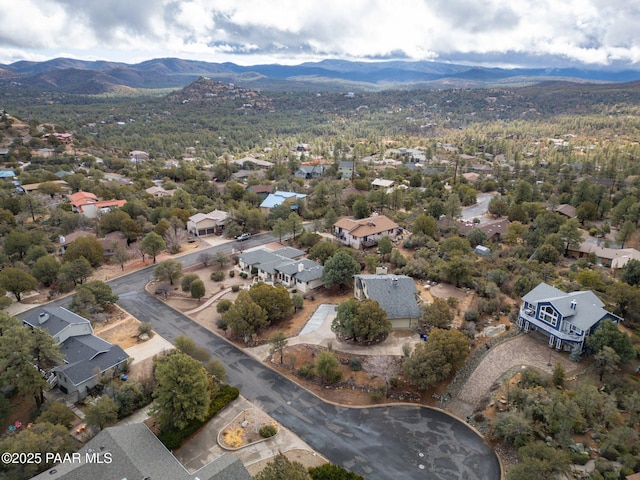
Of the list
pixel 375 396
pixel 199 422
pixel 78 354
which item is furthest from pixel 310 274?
pixel 78 354

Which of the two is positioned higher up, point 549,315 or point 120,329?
point 549,315

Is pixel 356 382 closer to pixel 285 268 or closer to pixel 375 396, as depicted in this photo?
pixel 375 396

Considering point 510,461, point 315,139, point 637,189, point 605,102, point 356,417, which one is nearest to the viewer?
point 510,461

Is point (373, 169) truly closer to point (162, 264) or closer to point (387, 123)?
point (162, 264)

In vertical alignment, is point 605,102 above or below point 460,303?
above

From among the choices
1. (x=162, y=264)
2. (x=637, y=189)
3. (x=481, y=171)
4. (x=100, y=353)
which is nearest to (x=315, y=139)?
(x=481, y=171)

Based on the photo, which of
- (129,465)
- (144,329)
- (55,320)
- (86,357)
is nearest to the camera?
(129,465)

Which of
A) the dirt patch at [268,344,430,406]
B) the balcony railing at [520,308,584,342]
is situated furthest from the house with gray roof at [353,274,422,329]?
the balcony railing at [520,308,584,342]

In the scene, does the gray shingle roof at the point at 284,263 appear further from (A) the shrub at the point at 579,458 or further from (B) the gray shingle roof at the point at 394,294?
(A) the shrub at the point at 579,458
